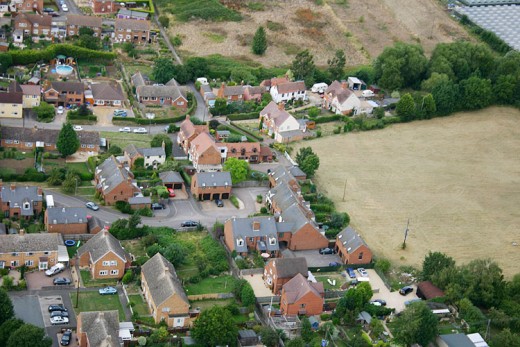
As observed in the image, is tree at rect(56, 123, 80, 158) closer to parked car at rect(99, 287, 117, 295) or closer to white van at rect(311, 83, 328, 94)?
parked car at rect(99, 287, 117, 295)

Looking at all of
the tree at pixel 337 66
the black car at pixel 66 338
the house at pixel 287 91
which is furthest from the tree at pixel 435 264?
the tree at pixel 337 66

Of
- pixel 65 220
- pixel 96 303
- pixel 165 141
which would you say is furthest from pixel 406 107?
pixel 96 303

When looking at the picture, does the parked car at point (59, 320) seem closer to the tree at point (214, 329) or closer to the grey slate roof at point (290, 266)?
the tree at point (214, 329)

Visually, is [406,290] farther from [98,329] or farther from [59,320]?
[59,320]

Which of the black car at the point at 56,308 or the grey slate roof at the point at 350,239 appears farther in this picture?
the grey slate roof at the point at 350,239

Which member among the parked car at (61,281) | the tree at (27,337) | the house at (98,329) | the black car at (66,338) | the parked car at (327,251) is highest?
the tree at (27,337)

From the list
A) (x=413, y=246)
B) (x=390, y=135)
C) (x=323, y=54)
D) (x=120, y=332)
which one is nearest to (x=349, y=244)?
(x=413, y=246)

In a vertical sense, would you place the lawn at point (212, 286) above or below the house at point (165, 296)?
below

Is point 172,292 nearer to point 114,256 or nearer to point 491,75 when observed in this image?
point 114,256
